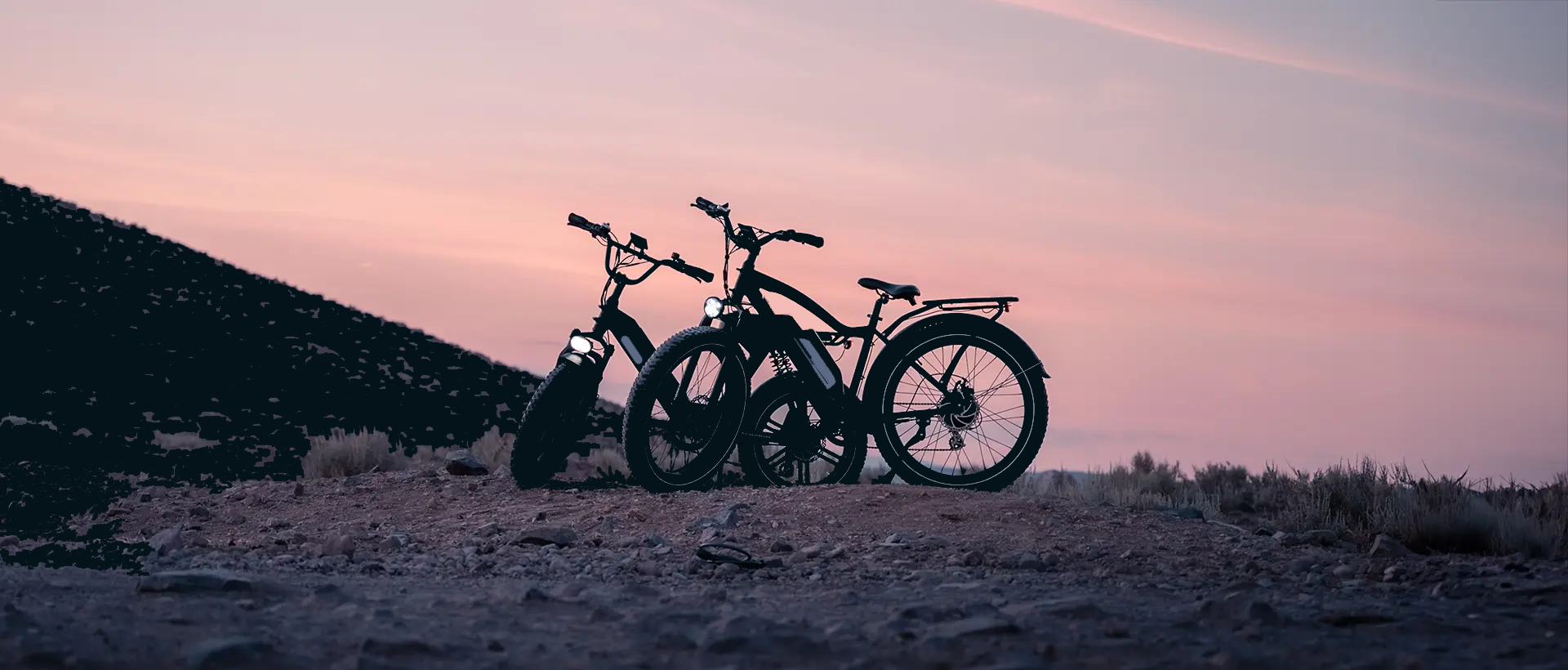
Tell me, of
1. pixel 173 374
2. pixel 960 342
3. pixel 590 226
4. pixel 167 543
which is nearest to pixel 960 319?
pixel 960 342

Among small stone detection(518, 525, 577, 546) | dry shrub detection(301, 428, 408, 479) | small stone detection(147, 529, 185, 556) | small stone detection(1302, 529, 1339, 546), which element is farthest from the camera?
dry shrub detection(301, 428, 408, 479)

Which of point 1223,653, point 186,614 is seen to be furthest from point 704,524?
point 1223,653

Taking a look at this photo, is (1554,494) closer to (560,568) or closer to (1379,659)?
(1379,659)

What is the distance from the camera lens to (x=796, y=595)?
6.21 m

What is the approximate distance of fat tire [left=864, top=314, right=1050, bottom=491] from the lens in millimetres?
9859

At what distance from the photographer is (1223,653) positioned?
15.5 ft

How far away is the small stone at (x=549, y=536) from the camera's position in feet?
27.0

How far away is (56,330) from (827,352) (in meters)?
16.8

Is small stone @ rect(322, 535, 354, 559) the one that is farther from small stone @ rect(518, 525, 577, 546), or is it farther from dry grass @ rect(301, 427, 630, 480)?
dry grass @ rect(301, 427, 630, 480)

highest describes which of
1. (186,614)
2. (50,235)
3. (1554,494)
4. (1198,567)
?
(50,235)

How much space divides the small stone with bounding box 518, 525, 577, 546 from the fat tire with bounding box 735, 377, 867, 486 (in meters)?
2.06

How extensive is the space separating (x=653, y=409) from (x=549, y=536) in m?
1.70

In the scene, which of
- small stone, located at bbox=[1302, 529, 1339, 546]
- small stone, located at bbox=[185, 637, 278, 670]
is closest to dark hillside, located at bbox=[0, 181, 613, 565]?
small stone, located at bbox=[185, 637, 278, 670]

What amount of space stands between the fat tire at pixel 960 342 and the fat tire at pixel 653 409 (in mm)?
1038
